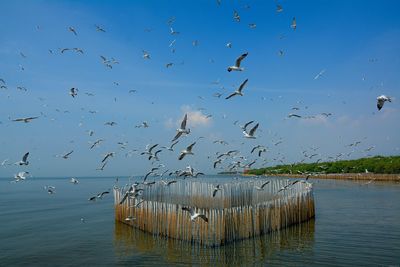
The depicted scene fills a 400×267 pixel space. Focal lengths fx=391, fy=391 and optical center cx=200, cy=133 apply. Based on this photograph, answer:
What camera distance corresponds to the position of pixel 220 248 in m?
18.1

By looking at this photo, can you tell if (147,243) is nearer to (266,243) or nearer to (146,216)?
(146,216)

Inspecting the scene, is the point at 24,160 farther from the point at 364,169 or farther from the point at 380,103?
the point at 364,169

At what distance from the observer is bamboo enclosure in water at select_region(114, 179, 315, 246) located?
60.6 feet

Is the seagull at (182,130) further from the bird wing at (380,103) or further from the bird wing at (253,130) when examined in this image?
the bird wing at (380,103)

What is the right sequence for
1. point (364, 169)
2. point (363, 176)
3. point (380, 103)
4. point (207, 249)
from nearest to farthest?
point (380, 103) → point (207, 249) → point (363, 176) → point (364, 169)

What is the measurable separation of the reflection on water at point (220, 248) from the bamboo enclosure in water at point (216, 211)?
1.20 ft

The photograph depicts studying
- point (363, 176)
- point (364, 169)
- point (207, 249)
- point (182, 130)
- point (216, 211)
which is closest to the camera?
point (182, 130)

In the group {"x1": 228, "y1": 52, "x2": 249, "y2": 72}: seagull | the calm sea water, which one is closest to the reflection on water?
the calm sea water

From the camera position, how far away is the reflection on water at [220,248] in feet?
56.7

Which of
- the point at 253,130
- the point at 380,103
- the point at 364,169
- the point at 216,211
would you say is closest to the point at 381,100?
the point at 380,103

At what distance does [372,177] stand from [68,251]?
68007 mm

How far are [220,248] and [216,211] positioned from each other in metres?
1.76

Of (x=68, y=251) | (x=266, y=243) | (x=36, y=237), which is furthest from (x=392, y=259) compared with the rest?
(x=36, y=237)

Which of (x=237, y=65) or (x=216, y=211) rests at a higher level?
(x=237, y=65)
